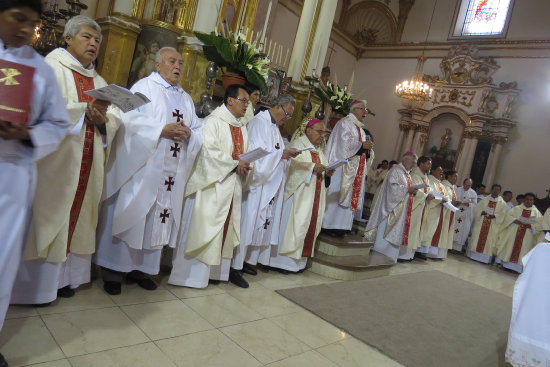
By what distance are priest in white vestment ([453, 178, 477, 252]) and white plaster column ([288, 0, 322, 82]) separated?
230 inches

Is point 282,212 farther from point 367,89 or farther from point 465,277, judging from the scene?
point 367,89

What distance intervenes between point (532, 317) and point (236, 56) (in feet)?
12.0

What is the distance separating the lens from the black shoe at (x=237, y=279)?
162 inches

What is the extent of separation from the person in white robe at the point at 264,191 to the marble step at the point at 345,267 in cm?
95

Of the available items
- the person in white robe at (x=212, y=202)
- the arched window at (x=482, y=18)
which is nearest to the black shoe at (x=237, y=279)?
the person in white robe at (x=212, y=202)

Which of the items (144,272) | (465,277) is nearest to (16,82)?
(144,272)

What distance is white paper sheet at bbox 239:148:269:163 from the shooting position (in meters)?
3.46

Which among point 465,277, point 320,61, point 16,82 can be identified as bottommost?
point 465,277

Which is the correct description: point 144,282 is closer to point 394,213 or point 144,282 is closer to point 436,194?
point 394,213

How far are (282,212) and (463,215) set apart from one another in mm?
7435

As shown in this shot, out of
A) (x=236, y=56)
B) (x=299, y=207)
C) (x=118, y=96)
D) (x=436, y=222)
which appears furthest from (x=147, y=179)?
(x=436, y=222)

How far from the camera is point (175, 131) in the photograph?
10.5 ft

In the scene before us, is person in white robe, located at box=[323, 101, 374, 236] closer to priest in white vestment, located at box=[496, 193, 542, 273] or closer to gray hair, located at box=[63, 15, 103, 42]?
gray hair, located at box=[63, 15, 103, 42]

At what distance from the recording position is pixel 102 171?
292 cm
